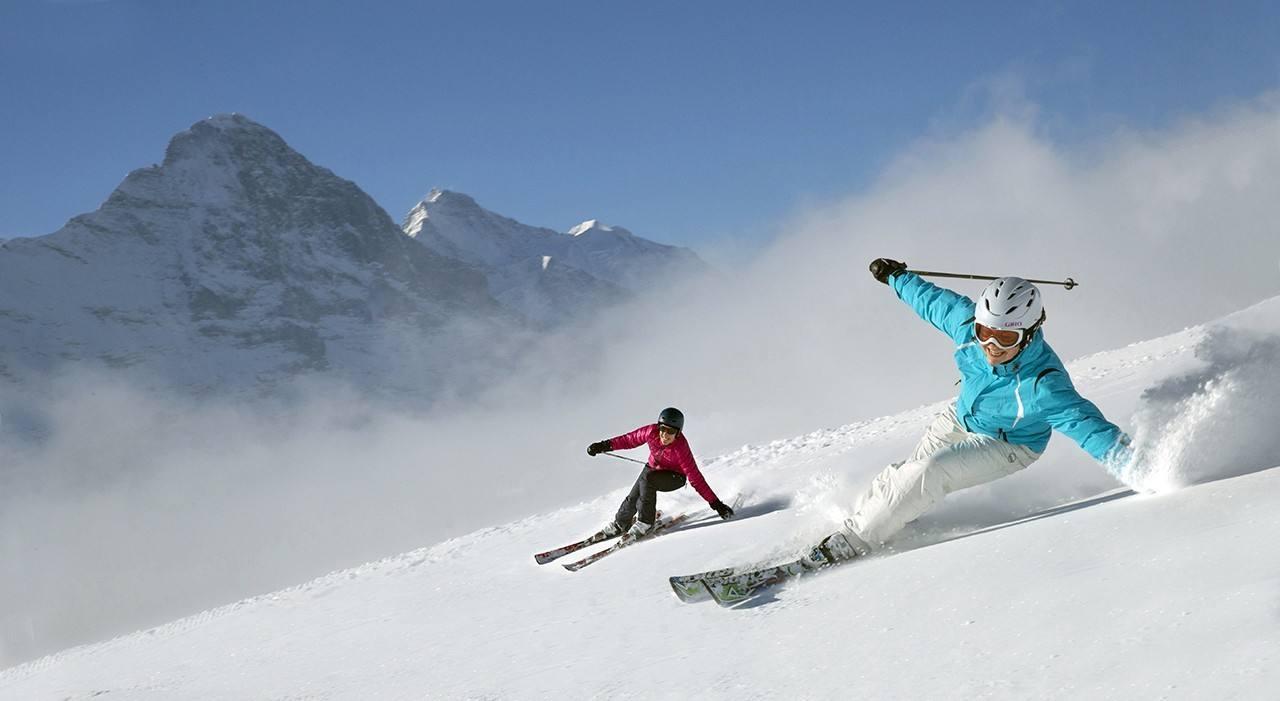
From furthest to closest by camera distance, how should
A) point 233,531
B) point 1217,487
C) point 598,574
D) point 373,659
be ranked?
point 233,531 < point 598,574 < point 373,659 < point 1217,487

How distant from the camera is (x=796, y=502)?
24.6ft

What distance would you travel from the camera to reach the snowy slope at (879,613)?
9.55ft

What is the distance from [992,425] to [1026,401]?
299mm

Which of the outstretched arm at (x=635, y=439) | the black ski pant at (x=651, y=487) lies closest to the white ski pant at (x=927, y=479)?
the black ski pant at (x=651, y=487)

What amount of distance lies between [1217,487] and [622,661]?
2859mm

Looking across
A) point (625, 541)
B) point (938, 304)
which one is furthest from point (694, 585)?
point (625, 541)

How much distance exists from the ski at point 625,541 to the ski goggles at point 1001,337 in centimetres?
368

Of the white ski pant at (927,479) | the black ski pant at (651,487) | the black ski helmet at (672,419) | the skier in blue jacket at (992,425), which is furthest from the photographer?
the black ski pant at (651,487)

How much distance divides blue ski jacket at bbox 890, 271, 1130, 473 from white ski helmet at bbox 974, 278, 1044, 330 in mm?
137

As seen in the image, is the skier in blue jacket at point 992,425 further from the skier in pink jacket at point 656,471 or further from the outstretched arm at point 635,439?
the outstretched arm at point 635,439

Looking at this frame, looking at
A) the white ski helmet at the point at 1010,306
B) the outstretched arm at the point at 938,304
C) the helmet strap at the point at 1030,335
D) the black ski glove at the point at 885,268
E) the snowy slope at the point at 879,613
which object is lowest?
the snowy slope at the point at 879,613

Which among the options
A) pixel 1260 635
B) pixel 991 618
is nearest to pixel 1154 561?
pixel 991 618

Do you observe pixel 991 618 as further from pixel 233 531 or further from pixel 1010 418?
pixel 233 531

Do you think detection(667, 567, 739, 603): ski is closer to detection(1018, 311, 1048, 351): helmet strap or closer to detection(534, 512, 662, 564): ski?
detection(1018, 311, 1048, 351): helmet strap
